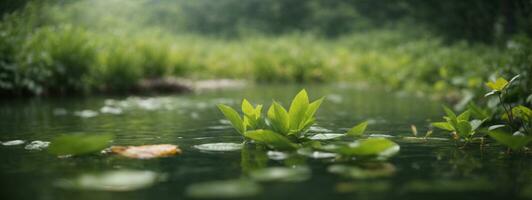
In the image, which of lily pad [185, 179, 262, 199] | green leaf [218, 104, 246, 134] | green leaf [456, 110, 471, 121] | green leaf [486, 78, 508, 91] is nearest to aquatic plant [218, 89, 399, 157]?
green leaf [218, 104, 246, 134]

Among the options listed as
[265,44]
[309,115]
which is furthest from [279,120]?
[265,44]

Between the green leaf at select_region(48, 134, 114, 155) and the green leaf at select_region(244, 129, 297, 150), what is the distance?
0.56 m

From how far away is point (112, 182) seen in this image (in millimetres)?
1684

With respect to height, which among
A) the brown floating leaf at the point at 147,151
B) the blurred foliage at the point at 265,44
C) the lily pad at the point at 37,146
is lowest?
the brown floating leaf at the point at 147,151

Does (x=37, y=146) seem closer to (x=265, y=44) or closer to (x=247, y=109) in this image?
(x=247, y=109)

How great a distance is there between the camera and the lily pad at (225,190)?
1.53m

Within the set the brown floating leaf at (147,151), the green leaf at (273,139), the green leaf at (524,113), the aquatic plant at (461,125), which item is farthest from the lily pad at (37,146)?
the green leaf at (524,113)

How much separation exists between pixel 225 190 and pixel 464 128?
1.41 meters

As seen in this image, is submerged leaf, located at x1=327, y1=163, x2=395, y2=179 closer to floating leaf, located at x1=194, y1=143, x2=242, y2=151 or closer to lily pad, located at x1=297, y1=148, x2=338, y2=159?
lily pad, located at x1=297, y1=148, x2=338, y2=159

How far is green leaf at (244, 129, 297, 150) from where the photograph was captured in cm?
230

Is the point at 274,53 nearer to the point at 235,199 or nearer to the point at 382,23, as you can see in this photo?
the point at 382,23

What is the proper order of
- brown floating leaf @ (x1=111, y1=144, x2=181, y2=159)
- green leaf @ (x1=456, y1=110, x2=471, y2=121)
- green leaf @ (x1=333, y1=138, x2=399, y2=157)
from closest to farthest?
green leaf @ (x1=333, y1=138, x2=399, y2=157)
brown floating leaf @ (x1=111, y1=144, x2=181, y2=159)
green leaf @ (x1=456, y1=110, x2=471, y2=121)

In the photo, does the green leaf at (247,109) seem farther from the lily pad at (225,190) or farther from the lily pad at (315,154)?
the lily pad at (225,190)

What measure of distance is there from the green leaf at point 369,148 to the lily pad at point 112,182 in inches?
26.1
